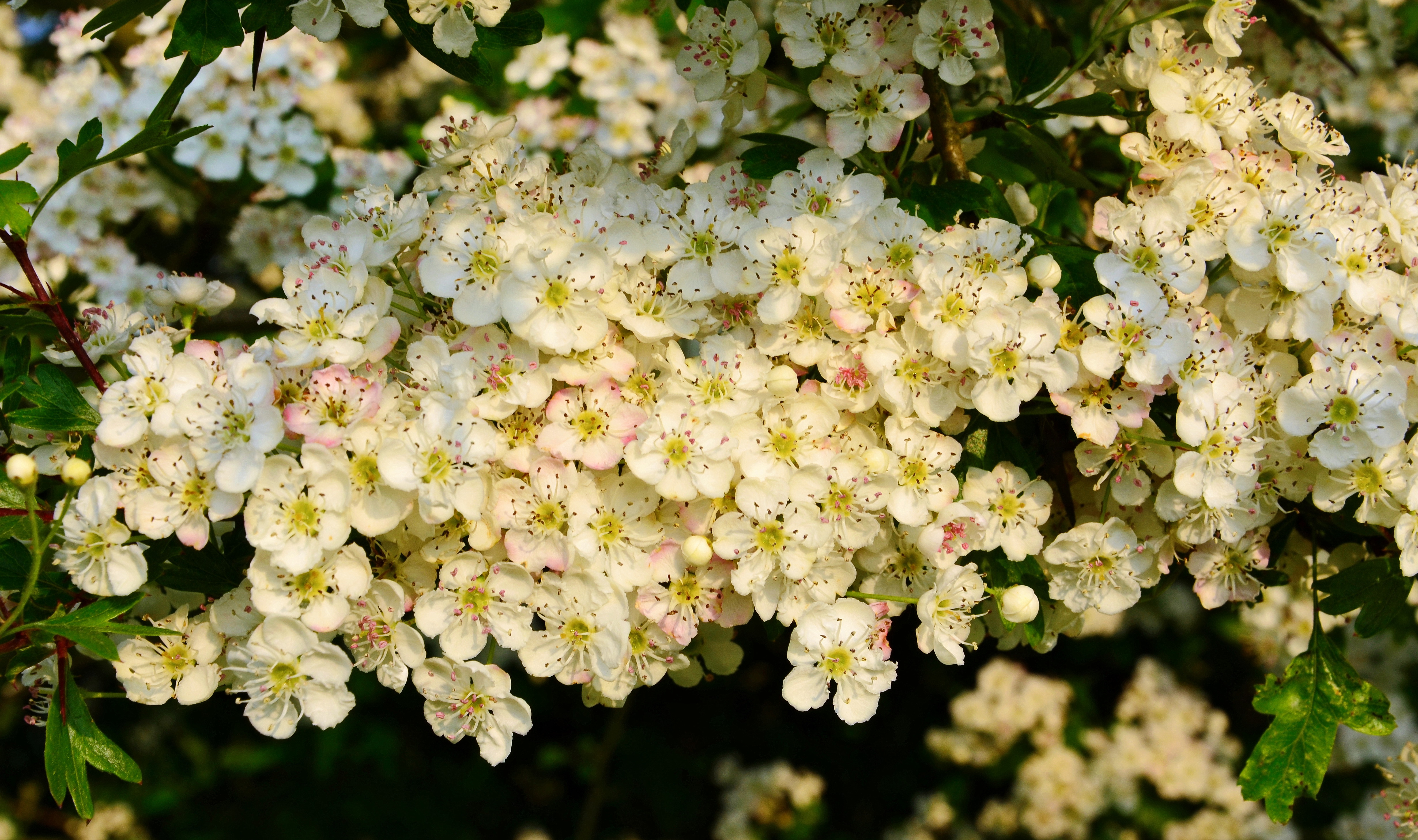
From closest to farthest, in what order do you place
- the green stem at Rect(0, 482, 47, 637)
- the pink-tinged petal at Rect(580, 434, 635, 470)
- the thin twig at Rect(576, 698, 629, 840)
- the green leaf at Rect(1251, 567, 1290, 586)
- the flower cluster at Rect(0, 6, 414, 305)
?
1. the green stem at Rect(0, 482, 47, 637)
2. the pink-tinged petal at Rect(580, 434, 635, 470)
3. the green leaf at Rect(1251, 567, 1290, 586)
4. the flower cluster at Rect(0, 6, 414, 305)
5. the thin twig at Rect(576, 698, 629, 840)

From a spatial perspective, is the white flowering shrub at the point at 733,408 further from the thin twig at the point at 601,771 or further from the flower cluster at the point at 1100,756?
the thin twig at the point at 601,771

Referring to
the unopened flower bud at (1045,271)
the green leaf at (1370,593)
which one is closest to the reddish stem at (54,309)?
the unopened flower bud at (1045,271)

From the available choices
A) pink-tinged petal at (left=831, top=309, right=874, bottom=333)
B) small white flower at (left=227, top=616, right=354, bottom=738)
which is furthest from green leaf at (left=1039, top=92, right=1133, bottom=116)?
small white flower at (left=227, top=616, right=354, bottom=738)

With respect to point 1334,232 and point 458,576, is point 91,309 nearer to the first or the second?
point 458,576

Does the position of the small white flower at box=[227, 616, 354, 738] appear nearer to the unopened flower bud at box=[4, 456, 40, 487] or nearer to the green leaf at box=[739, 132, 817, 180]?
the unopened flower bud at box=[4, 456, 40, 487]

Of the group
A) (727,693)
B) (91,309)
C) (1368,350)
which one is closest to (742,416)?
(1368,350)

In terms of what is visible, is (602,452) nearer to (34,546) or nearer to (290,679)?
(290,679)

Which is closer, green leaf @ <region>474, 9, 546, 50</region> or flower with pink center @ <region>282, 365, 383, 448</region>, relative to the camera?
flower with pink center @ <region>282, 365, 383, 448</region>
